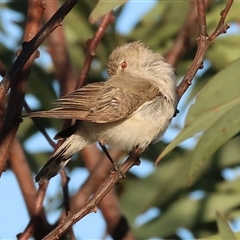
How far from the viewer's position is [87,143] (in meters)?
2.96

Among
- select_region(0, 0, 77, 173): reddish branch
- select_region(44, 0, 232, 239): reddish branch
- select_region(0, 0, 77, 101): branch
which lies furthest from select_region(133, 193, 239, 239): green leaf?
select_region(0, 0, 77, 101): branch

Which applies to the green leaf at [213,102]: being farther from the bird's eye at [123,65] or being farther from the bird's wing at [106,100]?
the bird's eye at [123,65]

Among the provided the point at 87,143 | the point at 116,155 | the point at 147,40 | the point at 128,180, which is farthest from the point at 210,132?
the point at 147,40

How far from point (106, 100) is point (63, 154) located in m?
0.29

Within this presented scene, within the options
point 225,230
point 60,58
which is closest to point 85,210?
point 225,230

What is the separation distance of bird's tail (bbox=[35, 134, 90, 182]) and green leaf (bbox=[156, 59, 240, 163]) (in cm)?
37

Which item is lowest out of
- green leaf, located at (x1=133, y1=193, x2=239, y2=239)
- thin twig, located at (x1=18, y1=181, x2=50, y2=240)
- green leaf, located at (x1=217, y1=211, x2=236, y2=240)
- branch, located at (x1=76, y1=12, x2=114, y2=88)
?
green leaf, located at (x1=217, y1=211, x2=236, y2=240)

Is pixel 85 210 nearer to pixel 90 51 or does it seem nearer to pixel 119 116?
pixel 119 116

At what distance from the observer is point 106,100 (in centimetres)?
285

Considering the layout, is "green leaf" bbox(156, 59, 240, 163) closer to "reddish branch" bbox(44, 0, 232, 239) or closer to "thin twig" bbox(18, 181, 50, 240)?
"reddish branch" bbox(44, 0, 232, 239)

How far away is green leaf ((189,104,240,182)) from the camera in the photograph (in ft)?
9.07

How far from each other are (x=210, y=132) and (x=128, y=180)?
1230mm

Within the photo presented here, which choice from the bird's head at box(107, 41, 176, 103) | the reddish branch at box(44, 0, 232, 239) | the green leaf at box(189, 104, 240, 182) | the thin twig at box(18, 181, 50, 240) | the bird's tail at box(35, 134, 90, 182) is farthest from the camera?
the bird's head at box(107, 41, 176, 103)

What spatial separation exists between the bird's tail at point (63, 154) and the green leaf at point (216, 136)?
1.53 ft
